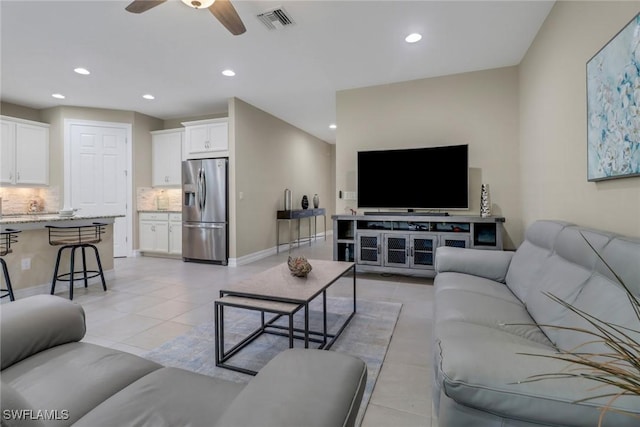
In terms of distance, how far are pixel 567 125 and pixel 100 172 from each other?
669 centimetres

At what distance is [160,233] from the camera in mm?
5695

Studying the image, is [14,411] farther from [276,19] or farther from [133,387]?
[276,19]

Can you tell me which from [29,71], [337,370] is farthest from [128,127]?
[337,370]

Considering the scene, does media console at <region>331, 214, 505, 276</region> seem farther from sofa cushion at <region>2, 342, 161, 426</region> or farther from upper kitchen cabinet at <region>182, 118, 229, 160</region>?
sofa cushion at <region>2, 342, 161, 426</region>

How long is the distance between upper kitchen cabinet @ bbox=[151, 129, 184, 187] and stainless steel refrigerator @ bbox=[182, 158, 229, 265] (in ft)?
2.34

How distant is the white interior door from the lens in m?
5.36

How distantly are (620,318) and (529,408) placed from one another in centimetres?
59

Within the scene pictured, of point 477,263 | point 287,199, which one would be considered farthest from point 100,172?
point 477,263

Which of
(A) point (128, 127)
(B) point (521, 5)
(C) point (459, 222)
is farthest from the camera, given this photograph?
(A) point (128, 127)

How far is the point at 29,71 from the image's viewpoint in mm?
3934

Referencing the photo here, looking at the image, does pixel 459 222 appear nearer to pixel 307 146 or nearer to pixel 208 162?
pixel 208 162

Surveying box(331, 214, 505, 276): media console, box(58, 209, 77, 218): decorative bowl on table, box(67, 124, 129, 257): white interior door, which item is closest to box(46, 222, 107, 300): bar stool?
box(58, 209, 77, 218): decorative bowl on table

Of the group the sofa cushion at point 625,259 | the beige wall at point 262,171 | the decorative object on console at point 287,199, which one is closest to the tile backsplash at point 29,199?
the beige wall at point 262,171

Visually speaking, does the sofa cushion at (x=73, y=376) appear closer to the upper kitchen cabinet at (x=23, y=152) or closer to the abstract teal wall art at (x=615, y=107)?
the abstract teal wall art at (x=615, y=107)
